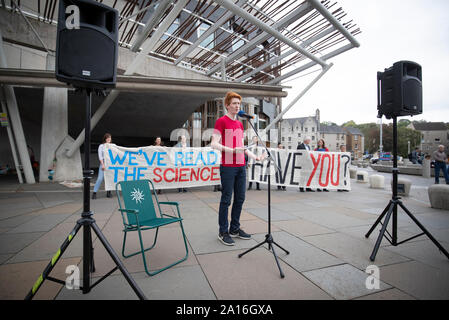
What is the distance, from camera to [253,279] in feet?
7.77

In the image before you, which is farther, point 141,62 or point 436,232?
point 141,62

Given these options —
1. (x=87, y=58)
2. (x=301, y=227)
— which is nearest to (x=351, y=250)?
(x=301, y=227)

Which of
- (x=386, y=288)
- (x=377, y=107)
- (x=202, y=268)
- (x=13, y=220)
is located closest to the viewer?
(x=386, y=288)

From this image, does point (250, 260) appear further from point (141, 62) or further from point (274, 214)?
point (141, 62)

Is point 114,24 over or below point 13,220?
over

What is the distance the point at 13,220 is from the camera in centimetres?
454

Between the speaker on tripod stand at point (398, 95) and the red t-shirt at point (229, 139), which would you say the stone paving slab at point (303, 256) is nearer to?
the speaker on tripod stand at point (398, 95)

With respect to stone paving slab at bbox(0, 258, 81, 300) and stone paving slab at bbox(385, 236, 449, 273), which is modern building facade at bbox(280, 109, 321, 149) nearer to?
stone paving slab at bbox(385, 236, 449, 273)

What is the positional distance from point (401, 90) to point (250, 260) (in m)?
3.00

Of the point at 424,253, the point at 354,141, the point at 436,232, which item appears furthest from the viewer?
the point at 354,141

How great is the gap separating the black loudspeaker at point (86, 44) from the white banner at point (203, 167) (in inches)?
205

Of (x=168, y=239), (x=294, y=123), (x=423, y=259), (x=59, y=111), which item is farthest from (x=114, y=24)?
(x=294, y=123)
